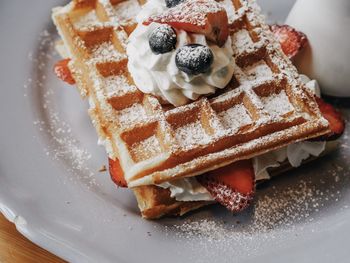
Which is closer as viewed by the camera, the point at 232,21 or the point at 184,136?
the point at 184,136

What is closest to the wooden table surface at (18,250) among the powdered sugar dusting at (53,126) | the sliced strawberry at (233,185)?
the powdered sugar dusting at (53,126)

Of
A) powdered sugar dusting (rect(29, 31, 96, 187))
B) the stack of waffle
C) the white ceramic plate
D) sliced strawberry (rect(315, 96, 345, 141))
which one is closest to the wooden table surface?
the white ceramic plate

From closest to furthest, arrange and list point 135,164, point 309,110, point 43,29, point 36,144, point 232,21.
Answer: point 135,164
point 309,110
point 232,21
point 36,144
point 43,29

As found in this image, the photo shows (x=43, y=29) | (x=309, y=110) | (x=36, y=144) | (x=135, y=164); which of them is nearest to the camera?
(x=135, y=164)

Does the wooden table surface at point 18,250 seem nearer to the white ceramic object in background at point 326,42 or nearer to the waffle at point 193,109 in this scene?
the waffle at point 193,109

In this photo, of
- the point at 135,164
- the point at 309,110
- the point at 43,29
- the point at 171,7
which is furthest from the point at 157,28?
the point at 43,29

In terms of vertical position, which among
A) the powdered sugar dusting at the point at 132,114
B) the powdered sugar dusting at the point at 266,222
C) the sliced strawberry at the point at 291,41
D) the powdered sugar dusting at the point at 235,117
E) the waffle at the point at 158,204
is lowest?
the powdered sugar dusting at the point at 266,222

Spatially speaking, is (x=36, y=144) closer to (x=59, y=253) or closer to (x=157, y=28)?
(x=59, y=253)
